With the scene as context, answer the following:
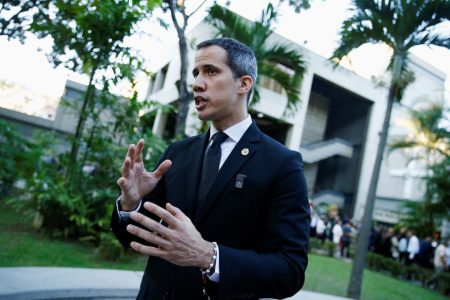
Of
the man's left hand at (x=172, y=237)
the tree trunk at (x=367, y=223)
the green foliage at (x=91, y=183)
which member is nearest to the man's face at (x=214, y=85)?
the man's left hand at (x=172, y=237)

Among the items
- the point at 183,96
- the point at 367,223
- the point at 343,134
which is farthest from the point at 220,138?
the point at 343,134

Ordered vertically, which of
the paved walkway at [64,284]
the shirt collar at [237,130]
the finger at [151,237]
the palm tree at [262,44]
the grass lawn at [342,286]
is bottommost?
the grass lawn at [342,286]

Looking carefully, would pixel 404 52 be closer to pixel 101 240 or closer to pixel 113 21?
pixel 113 21

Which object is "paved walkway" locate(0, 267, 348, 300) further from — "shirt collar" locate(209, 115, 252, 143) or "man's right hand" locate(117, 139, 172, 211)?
"shirt collar" locate(209, 115, 252, 143)

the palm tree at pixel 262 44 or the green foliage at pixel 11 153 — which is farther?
the palm tree at pixel 262 44

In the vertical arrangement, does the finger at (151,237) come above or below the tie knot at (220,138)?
below

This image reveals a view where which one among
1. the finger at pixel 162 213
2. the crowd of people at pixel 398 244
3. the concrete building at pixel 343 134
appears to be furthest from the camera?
the concrete building at pixel 343 134

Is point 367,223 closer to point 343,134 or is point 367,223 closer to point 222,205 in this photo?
point 222,205

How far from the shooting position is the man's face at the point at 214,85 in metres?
1.77

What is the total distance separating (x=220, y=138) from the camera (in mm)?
1817

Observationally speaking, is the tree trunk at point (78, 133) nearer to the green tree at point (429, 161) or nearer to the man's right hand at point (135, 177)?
the man's right hand at point (135, 177)

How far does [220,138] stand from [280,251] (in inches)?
25.5

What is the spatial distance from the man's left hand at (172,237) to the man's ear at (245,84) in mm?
842

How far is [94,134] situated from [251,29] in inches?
142
